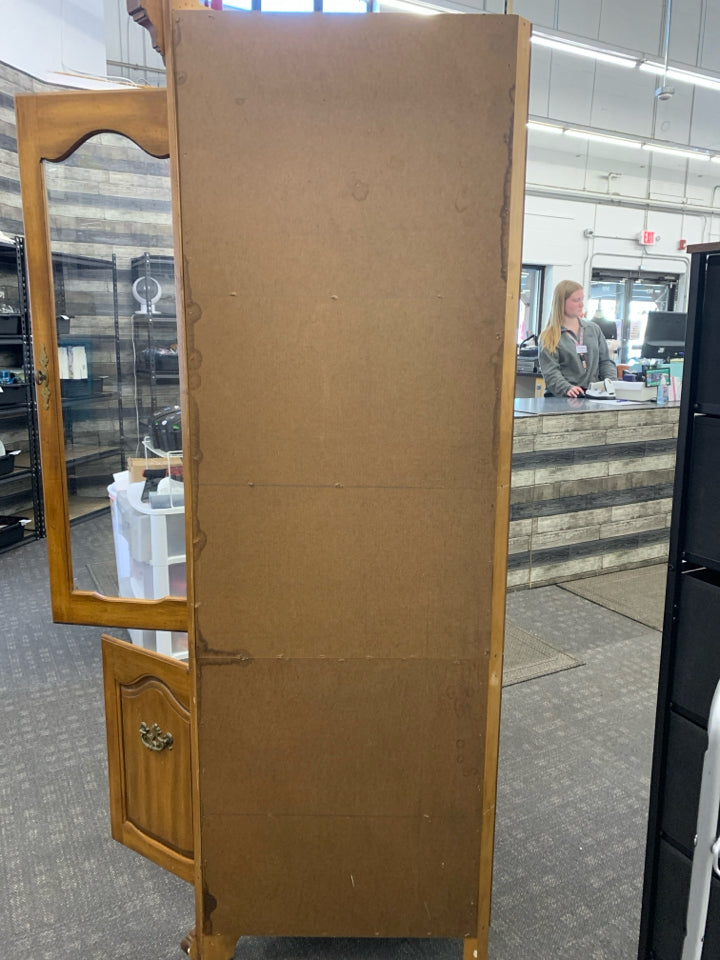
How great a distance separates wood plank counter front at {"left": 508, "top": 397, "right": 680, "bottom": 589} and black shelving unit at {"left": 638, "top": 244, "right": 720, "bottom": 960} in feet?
8.03

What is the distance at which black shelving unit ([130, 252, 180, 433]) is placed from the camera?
6.10ft

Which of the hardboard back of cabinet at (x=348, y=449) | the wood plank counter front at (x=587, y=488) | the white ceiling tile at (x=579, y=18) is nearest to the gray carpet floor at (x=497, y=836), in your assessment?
the hardboard back of cabinet at (x=348, y=449)

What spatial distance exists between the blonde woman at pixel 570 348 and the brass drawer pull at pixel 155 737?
3643mm

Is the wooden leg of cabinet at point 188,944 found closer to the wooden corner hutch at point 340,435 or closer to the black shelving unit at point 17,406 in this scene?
the wooden corner hutch at point 340,435

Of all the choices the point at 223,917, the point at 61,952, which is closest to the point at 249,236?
the point at 223,917

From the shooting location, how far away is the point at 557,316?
15.9 feet

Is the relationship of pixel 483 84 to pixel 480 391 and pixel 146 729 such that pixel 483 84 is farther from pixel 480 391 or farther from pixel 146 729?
pixel 146 729

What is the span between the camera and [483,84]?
4.08 ft

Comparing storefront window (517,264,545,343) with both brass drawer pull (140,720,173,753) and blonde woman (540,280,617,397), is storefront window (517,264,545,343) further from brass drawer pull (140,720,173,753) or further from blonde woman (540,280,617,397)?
brass drawer pull (140,720,173,753)

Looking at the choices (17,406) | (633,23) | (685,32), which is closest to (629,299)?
(685,32)

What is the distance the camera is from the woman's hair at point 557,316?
4.77m

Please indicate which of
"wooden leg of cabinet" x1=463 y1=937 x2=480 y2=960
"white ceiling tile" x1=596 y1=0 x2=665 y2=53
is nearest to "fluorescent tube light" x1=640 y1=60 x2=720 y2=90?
"white ceiling tile" x1=596 y1=0 x2=665 y2=53

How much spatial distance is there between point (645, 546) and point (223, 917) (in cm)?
363

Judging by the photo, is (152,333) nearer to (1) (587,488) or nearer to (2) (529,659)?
(2) (529,659)
